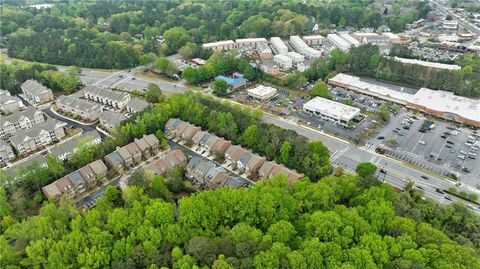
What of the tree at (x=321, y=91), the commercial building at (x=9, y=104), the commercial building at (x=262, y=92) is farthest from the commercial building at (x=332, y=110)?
the commercial building at (x=9, y=104)

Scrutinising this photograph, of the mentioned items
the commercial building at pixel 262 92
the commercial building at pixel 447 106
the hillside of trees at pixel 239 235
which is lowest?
the commercial building at pixel 262 92

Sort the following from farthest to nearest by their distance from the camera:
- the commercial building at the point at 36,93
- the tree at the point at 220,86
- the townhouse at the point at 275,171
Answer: the tree at the point at 220,86, the commercial building at the point at 36,93, the townhouse at the point at 275,171

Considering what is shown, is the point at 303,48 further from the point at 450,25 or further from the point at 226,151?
the point at 450,25

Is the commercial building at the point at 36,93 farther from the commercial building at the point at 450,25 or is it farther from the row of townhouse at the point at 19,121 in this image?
the commercial building at the point at 450,25

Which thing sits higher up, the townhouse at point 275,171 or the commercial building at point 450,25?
the commercial building at point 450,25

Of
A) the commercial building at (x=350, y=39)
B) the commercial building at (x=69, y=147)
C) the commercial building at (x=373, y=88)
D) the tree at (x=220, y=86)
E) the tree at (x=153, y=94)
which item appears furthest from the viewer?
the commercial building at (x=350, y=39)

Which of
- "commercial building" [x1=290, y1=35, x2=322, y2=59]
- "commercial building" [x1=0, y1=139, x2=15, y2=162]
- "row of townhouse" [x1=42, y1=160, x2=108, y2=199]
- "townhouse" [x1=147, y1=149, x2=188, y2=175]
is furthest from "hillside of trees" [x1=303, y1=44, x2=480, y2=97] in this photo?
"commercial building" [x1=0, y1=139, x2=15, y2=162]

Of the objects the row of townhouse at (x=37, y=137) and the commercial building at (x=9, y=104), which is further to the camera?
the commercial building at (x=9, y=104)
